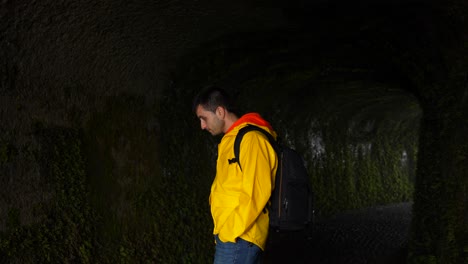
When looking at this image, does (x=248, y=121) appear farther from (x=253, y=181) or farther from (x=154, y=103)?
(x=154, y=103)

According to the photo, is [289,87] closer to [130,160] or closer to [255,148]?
[130,160]

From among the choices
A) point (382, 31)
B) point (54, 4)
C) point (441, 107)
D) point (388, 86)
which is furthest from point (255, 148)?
point (388, 86)

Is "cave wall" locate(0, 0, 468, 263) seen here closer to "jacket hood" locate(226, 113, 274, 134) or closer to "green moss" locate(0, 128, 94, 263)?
"green moss" locate(0, 128, 94, 263)

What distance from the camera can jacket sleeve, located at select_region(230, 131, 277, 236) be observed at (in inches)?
112

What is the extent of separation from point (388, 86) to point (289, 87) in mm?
2585

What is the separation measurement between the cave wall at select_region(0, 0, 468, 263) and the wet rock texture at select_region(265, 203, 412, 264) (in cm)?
119

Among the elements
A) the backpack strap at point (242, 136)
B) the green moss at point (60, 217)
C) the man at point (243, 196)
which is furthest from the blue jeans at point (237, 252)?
the green moss at point (60, 217)

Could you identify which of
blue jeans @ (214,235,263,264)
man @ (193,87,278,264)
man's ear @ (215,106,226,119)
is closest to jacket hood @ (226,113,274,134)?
man @ (193,87,278,264)

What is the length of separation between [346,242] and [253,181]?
6.62 metres

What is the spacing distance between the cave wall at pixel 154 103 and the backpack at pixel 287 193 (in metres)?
1.99

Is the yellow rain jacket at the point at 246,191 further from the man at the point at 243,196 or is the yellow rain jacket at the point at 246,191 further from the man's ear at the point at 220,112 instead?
the man's ear at the point at 220,112

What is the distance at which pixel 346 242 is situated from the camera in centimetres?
898

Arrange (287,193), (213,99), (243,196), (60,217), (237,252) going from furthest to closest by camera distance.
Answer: (60,217), (213,99), (287,193), (237,252), (243,196)

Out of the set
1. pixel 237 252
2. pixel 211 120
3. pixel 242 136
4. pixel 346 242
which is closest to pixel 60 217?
pixel 211 120
